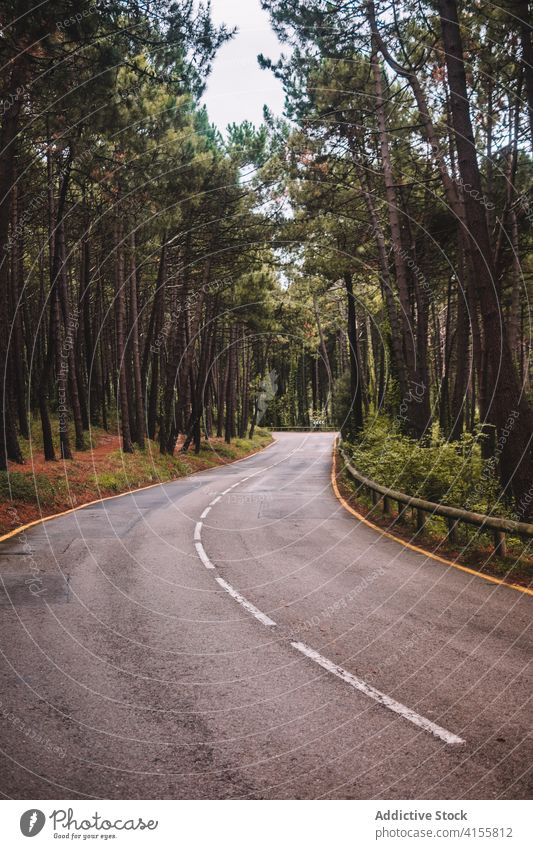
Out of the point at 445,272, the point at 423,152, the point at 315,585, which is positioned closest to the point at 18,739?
the point at 315,585

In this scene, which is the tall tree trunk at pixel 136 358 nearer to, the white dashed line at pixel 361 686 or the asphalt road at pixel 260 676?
the asphalt road at pixel 260 676

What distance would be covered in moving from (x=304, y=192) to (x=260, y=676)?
19360 millimetres

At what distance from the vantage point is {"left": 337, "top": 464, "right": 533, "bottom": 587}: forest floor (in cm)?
948

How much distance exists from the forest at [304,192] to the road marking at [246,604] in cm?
518

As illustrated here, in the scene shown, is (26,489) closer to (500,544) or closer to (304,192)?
(500,544)

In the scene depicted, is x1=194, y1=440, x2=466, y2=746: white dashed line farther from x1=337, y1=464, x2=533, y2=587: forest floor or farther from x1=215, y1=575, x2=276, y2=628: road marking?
x1=337, y1=464, x2=533, y2=587: forest floor

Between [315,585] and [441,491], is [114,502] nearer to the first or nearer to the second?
[441,491]

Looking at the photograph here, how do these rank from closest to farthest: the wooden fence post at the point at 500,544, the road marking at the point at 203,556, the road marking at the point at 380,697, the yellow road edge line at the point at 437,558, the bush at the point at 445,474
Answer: the road marking at the point at 380,697, the yellow road edge line at the point at 437,558, the wooden fence post at the point at 500,544, the road marking at the point at 203,556, the bush at the point at 445,474

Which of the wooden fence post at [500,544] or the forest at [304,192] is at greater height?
the forest at [304,192]

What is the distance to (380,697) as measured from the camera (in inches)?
192

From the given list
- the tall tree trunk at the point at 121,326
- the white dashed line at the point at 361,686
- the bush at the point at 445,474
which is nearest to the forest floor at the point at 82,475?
the tall tree trunk at the point at 121,326

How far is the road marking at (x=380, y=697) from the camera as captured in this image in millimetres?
4199

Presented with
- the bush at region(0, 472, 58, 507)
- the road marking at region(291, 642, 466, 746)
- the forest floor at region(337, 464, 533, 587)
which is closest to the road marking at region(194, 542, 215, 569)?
the forest floor at region(337, 464, 533, 587)

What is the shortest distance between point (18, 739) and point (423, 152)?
21.2 meters
